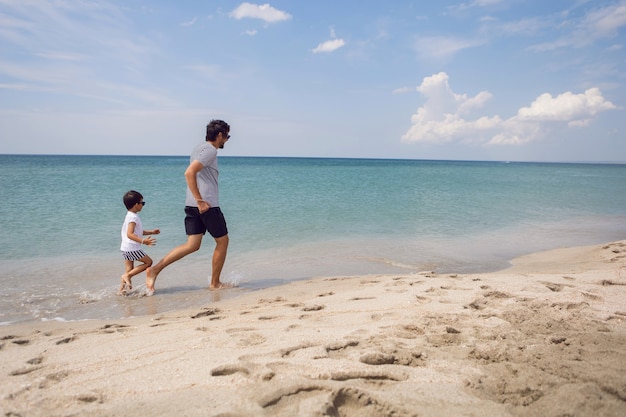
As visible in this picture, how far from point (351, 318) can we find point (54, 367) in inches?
86.2

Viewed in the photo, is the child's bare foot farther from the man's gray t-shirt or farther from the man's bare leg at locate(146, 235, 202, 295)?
the man's gray t-shirt

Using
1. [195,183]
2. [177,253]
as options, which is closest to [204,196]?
[195,183]

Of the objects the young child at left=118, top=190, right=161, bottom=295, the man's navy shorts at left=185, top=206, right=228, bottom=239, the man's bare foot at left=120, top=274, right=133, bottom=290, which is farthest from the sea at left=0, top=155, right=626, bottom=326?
the man's navy shorts at left=185, top=206, right=228, bottom=239

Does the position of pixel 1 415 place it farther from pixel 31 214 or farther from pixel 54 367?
pixel 31 214

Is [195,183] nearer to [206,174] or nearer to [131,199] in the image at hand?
[206,174]

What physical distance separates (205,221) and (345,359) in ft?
10.6

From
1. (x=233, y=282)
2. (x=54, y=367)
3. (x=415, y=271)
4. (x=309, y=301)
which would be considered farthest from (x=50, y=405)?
(x=415, y=271)

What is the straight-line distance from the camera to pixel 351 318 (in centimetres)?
362

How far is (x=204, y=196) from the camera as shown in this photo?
525 centimetres

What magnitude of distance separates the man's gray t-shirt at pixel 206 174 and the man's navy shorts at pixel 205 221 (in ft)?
0.30

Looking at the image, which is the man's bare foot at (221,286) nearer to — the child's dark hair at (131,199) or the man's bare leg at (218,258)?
the man's bare leg at (218,258)

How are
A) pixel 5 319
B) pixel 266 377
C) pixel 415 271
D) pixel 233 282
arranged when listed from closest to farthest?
pixel 266 377, pixel 5 319, pixel 233 282, pixel 415 271

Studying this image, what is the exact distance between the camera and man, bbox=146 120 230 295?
16.9ft

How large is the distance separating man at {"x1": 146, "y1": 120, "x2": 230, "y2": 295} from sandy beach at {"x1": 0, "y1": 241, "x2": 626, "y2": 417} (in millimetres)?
1200
